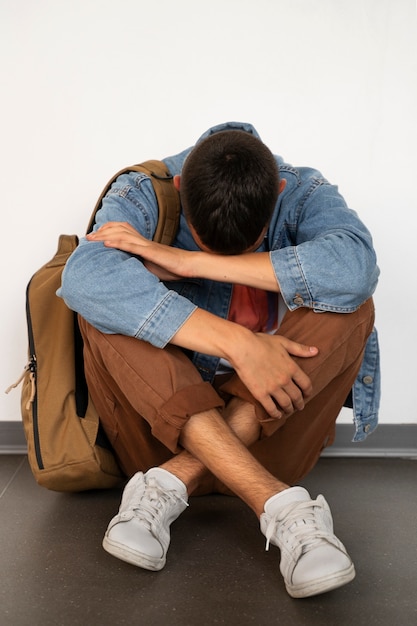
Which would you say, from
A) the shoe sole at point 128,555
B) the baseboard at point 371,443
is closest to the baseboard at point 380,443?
the baseboard at point 371,443

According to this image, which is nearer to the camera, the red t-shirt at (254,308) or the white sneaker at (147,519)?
the white sneaker at (147,519)

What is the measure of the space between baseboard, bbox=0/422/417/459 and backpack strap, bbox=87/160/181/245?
33.6 inches

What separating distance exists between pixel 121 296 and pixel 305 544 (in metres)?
0.62

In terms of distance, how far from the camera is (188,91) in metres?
2.21

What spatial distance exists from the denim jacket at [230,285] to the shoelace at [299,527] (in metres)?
0.43

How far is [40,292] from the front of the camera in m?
1.84

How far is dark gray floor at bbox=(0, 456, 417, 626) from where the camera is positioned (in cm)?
132

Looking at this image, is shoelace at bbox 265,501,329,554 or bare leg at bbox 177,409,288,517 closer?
shoelace at bbox 265,501,329,554

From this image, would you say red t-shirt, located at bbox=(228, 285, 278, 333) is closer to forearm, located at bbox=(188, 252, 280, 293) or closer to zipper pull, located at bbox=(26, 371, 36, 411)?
forearm, located at bbox=(188, 252, 280, 293)

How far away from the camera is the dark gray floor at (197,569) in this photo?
1319 millimetres

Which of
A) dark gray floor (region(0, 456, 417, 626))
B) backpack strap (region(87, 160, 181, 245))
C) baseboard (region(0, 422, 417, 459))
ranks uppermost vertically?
backpack strap (region(87, 160, 181, 245))

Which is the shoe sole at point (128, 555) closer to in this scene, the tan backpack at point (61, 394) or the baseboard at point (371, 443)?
the tan backpack at point (61, 394)

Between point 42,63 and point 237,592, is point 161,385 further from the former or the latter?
point 42,63

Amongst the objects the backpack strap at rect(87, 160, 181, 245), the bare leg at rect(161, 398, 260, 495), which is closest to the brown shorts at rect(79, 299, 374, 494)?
the bare leg at rect(161, 398, 260, 495)
